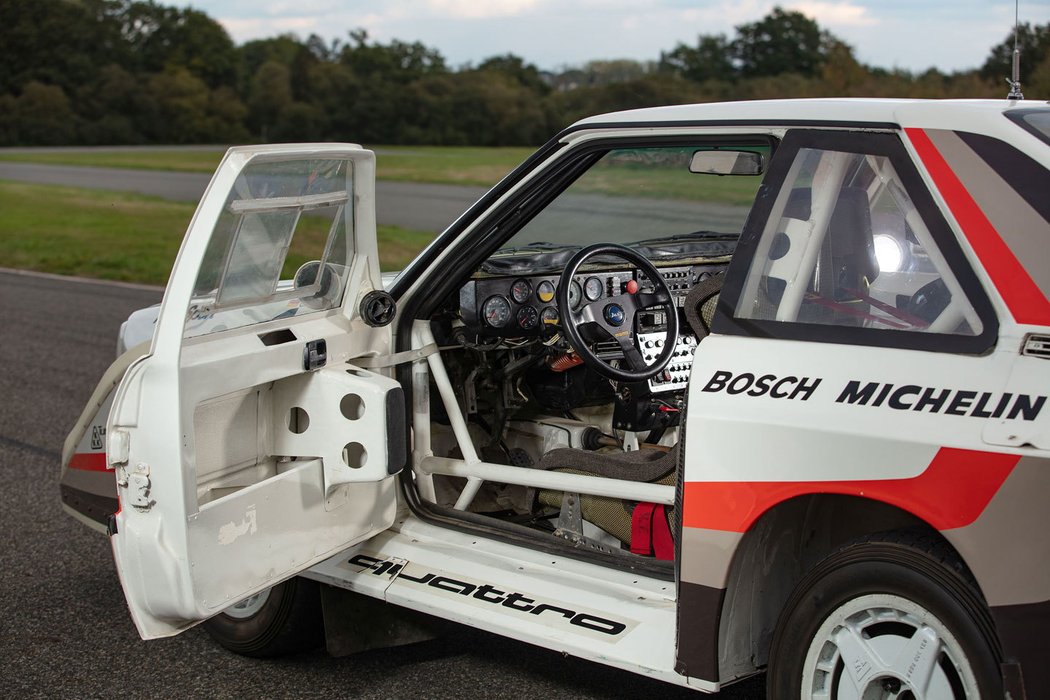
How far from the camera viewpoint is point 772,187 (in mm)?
2977

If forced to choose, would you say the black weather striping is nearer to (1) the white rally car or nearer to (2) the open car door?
(1) the white rally car

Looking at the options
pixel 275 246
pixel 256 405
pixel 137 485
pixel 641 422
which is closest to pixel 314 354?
pixel 256 405

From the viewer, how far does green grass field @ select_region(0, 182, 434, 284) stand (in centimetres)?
1611

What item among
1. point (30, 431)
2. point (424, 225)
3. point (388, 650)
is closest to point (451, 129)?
point (424, 225)

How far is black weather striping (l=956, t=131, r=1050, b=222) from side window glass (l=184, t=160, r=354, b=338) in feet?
6.11

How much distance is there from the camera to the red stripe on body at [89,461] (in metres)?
4.08

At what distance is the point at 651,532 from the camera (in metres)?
3.72

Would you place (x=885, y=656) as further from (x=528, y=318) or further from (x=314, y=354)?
(x=528, y=318)

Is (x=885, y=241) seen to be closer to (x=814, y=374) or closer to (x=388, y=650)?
(x=814, y=374)

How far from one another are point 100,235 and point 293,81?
35.9 metres

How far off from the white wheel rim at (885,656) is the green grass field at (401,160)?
86.6 feet

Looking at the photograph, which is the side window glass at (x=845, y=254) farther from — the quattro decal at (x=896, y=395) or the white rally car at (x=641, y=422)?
the quattro decal at (x=896, y=395)

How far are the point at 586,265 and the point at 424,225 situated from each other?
15443 mm

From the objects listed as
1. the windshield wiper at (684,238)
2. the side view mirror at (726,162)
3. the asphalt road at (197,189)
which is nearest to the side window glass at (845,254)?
the side view mirror at (726,162)
